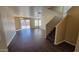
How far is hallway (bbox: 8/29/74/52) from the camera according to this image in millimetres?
959

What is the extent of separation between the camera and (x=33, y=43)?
976mm

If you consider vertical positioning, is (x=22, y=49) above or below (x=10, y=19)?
below

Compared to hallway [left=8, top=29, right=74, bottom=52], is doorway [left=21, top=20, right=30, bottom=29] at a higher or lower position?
higher

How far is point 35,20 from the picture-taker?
95 cm

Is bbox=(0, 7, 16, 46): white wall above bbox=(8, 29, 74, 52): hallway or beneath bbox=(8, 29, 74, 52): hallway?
above

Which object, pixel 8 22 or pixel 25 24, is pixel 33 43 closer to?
pixel 25 24

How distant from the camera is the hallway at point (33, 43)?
0.96 metres

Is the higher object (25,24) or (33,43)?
(25,24)

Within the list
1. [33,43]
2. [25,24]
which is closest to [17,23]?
[25,24]

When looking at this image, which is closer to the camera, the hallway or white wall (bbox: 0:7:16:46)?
white wall (bbox: 0:7:16:46)

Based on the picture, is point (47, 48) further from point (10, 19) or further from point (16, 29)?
point (10, 19)

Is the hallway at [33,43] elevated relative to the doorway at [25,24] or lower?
lower
